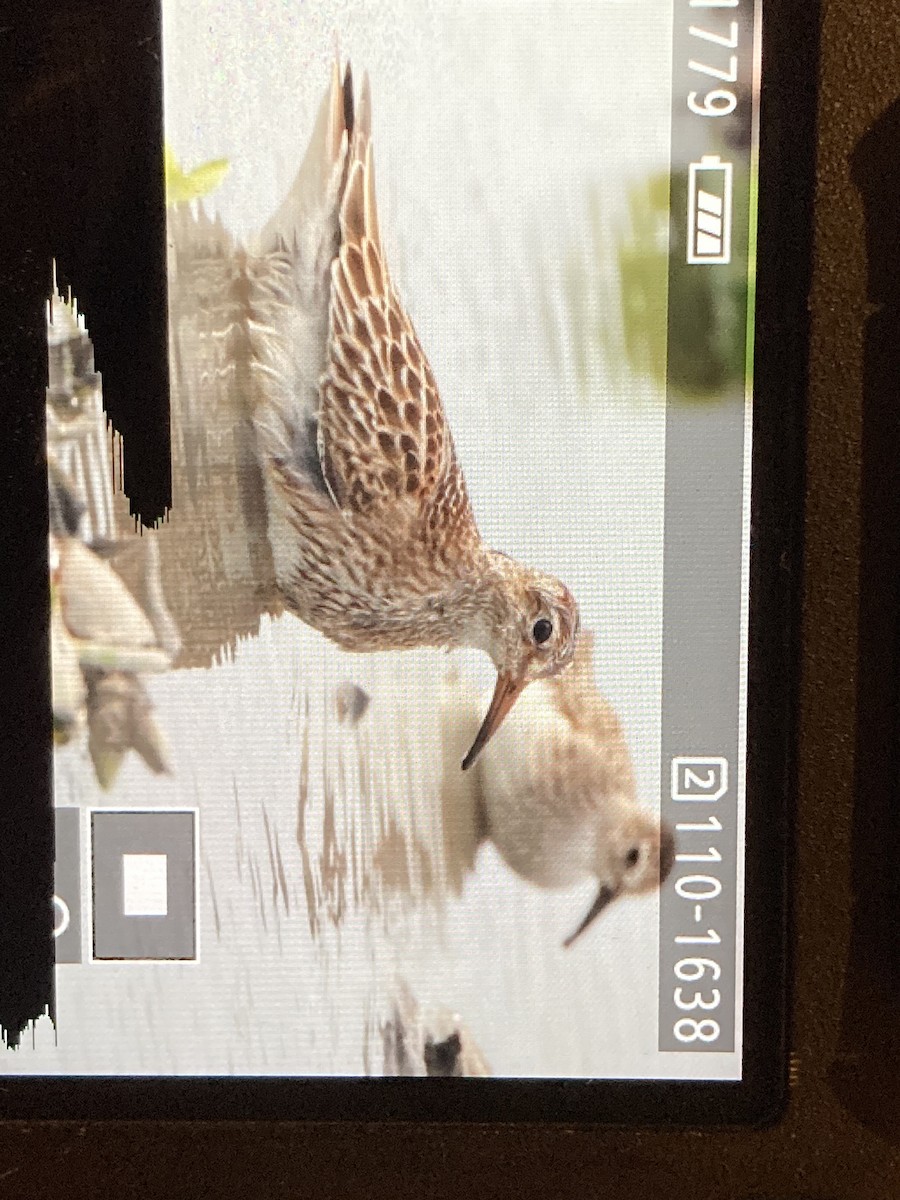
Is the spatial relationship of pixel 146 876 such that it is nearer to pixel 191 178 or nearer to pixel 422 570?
pixel 422 570

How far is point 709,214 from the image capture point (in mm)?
612

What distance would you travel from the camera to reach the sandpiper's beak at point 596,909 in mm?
646

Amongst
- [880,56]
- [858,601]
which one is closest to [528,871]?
[858,601]

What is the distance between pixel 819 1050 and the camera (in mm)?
655

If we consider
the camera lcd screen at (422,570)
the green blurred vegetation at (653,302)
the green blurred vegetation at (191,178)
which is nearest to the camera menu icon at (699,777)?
the camera lcd screen at (422,570)

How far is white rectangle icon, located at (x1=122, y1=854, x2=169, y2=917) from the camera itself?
2.10 ft

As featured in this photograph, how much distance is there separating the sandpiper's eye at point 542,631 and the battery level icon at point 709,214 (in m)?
0.23

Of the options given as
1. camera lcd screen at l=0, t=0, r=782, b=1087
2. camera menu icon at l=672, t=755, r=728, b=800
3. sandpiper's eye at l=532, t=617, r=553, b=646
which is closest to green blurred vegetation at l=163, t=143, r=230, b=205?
camera lcd screen at l=0, t=0, r=782, b=1087

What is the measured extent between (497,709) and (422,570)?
96mm

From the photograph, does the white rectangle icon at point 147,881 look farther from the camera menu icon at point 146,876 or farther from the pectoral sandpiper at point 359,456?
the pectoral sandpiper at point 359,456

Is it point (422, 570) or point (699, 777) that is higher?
point (422, 570)

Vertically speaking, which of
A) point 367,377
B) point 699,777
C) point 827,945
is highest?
point 367,377

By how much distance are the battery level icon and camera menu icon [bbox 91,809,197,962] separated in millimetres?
459

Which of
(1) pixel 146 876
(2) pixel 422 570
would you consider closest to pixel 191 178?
(2) pixel 422 570
